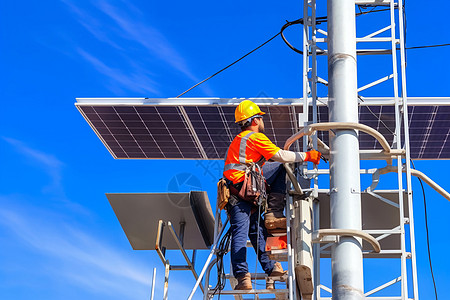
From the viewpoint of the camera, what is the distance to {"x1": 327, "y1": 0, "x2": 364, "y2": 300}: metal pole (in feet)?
24.9

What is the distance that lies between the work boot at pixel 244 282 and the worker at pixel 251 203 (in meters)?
0.05

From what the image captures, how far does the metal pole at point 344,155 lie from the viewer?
7.59 meters

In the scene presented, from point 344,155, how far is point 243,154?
160cm

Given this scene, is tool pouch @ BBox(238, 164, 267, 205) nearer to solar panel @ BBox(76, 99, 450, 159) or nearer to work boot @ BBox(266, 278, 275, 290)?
work boot @ BBox(266, 278, 275, 290)

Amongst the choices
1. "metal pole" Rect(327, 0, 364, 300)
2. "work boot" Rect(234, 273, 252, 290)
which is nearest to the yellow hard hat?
"metal pole" Rect(327, 0, 364, 300)

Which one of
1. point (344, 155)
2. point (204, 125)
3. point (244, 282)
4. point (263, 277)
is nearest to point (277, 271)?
point (263, 277)

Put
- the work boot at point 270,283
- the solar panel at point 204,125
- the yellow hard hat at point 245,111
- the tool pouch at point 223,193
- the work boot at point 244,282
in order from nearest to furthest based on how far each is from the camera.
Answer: the work boot at point 244,282, the work boot at point 270,283, the tool pouch at point 223,193, the yellow hard hat at point 245,111, the solar panel at point 204,125

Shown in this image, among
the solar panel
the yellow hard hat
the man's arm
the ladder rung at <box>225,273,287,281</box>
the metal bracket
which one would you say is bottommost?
the ladder rung at <box>225,273,287,281</box>

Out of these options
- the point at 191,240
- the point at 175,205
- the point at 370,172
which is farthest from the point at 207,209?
the point at 370,172

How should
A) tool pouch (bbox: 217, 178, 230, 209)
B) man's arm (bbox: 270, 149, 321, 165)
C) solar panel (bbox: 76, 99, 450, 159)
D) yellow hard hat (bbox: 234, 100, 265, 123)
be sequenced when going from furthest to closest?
solar panel (bbox: 76, 99, 450, 159), yellow hard hat (bbox: 234, 100, 265, 123), tool pouch (bbox: 217, 178, 230, 209), man's arm (bbox: 270, 149, 321, 165)

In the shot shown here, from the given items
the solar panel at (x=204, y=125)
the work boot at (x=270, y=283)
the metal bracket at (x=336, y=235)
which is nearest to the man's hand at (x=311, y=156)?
the metal bracket at (x=336, y=235)

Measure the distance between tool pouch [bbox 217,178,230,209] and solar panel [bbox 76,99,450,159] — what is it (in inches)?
221

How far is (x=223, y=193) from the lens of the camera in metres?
9.09

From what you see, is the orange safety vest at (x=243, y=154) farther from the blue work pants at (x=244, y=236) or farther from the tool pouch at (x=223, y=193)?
the blue work pants at (x=244, y=236)
